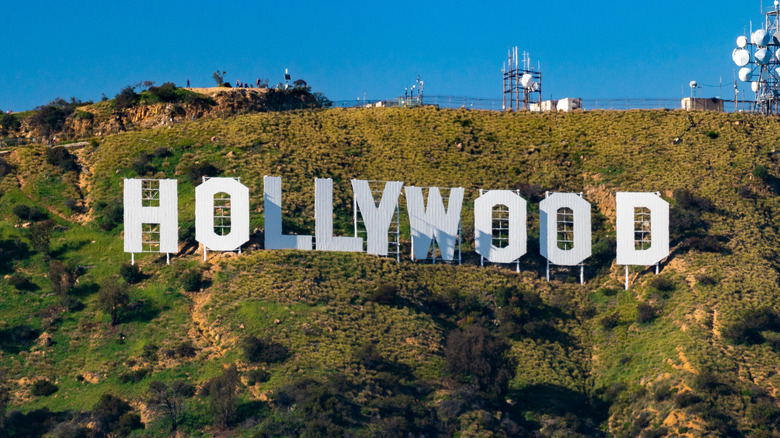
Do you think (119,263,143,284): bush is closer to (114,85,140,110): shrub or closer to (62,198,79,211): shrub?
(62,198,79,211): shrub

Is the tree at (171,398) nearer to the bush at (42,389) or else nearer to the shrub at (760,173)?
the bush at (42,389)

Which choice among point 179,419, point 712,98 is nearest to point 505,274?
point 179,419

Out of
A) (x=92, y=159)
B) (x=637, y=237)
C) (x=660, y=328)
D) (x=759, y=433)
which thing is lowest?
(x=759, y=433)

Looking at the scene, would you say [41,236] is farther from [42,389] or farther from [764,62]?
[764,62]

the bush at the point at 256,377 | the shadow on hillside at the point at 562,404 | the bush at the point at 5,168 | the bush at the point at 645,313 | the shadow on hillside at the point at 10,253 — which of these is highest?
the bush at the point at 5,168

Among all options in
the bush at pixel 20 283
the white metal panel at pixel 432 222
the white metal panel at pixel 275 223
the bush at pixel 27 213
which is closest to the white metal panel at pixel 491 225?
the white metal panel at pixel 432 222

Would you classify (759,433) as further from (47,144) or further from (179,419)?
(47,144)

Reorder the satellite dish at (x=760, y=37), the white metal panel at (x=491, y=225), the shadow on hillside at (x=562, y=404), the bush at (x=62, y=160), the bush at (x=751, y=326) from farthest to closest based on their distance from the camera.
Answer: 1. the satellite dish at (x=760, y=37)
2. the bush at (x=62, y=160)
3. the white metal panel at (x=491, y=225)
4. the bush at (x=751, y=326)
5. the shadow on hillside at (x=562, y=404)
